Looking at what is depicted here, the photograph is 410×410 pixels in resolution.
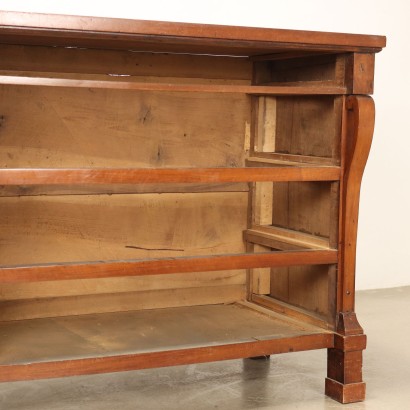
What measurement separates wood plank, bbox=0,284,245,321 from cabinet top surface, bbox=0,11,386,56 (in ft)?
3.16

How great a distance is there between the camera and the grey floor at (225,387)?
293cm

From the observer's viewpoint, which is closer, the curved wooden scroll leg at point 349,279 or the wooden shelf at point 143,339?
the wooden shelf at point 143,339

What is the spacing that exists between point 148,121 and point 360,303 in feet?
6.69

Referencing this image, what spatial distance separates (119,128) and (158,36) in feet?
2.16

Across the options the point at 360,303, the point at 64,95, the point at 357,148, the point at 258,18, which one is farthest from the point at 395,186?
the point at 64,95

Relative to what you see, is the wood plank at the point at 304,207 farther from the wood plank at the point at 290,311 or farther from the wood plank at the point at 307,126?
the wood plank at the point at 290,311

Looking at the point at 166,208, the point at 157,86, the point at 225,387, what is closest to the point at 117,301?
the point at 166,208

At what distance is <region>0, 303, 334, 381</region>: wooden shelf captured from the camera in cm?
259

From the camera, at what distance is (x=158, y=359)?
2.69 meters

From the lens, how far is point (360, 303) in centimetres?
473

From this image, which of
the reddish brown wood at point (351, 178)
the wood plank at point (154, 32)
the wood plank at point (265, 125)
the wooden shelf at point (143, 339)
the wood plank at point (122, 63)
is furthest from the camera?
the wood plank at point (265, 125)

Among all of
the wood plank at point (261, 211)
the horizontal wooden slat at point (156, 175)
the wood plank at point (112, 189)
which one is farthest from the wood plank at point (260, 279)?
the horizontal wooden slat at point (156, 175)

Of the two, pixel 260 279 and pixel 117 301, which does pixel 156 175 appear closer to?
pixel 117 301

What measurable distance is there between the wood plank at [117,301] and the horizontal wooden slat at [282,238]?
0.82 ft
